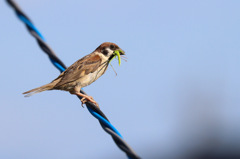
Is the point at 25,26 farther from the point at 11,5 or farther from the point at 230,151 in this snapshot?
the point at 230,151

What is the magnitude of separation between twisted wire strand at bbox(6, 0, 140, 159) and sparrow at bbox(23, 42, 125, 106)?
6.21ft

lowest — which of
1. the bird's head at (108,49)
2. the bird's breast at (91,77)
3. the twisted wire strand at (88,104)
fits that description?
the twisted wire strand at (88,104)

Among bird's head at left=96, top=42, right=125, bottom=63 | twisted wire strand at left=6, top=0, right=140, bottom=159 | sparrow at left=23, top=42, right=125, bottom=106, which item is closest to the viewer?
twisted wire strand at left=6, top=0, right=140, bottom=159

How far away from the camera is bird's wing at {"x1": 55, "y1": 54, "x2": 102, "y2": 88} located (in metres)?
7.67

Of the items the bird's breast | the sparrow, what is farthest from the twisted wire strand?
the bird's breast

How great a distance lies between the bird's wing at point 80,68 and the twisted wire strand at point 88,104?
2.05 m

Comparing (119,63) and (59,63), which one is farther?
(119,63)

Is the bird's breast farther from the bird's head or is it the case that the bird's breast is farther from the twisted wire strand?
the twisted wire strand

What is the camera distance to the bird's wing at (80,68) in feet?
25.2

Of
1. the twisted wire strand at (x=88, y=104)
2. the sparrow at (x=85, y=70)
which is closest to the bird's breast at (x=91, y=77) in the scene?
the sparrow at (x=85, y=70)

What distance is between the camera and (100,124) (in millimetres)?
4871

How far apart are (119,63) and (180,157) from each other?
107ft

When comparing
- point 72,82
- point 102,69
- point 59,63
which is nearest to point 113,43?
point 102,69

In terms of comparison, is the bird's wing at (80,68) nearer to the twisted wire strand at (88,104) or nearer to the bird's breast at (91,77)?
the bird's breast at (91,77)
